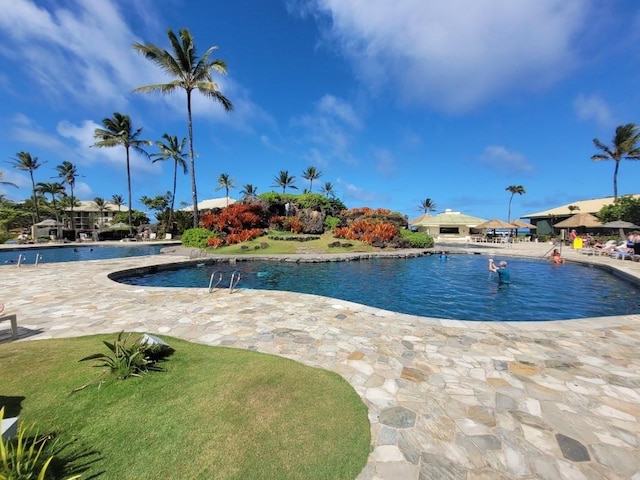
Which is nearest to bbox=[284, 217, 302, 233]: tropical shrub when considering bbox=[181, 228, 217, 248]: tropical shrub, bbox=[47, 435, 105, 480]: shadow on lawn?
bbox=[181, 228, 217, 248]: tropical shrub

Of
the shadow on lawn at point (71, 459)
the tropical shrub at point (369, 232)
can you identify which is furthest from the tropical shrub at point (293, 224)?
the shadow on lawn at point (71, 459)

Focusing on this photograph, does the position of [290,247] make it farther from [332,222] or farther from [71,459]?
[71,459]

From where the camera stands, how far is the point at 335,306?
24.4 feet

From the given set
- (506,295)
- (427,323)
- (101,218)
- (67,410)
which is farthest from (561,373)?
(101,218)

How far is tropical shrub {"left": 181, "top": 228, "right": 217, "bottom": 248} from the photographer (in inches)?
853

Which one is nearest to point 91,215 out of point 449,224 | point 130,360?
point 449,224

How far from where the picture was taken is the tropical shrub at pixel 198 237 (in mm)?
21661

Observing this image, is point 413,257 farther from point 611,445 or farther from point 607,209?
point 607,209

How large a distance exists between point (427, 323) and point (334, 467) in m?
4.31

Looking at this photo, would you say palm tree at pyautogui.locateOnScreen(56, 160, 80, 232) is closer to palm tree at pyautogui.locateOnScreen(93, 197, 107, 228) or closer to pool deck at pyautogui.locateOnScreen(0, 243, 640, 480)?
palm tree at pyautogui.locateOnScreen(93, 197, 107, 228)

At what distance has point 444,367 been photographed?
13.9 ft

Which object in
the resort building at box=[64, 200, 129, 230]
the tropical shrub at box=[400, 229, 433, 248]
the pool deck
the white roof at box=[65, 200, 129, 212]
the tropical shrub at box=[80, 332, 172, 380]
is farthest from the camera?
the resort building at box=[64, 200, 129, 230]

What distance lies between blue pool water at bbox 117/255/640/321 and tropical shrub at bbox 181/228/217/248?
4673mm

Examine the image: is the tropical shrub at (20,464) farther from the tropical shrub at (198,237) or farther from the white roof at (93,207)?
the white roof at (93,207)
